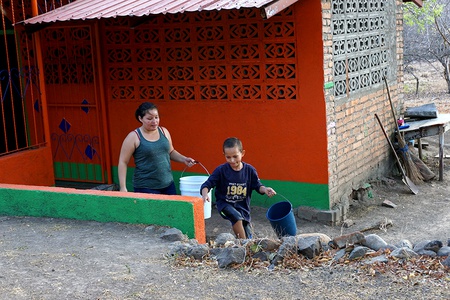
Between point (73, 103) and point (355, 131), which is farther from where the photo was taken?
point (73, 103)

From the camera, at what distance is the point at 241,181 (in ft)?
20.5

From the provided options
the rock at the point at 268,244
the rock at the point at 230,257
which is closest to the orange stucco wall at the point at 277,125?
the rock at the point at 268,244

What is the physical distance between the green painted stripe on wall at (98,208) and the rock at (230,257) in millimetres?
909

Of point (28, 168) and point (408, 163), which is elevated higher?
point (28, 168)

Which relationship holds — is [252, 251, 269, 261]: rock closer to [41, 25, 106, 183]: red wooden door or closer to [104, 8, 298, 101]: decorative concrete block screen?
[104, 8, 298, 101]: decorative concrete block screen

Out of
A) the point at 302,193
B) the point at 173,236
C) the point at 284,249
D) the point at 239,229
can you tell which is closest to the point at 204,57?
the point at 302,193

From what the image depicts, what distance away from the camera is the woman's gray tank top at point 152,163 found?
680 cm

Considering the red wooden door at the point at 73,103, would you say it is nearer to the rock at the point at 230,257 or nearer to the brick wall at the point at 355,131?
the brick wall at the point at 355,131

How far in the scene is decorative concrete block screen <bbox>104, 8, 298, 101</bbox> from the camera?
26.8 feet

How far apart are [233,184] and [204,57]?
2.84 m

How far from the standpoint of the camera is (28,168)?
27.5 ft

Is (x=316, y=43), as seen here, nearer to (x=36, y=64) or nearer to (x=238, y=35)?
(x=238, y=35)

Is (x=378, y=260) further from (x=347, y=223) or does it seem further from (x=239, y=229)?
(x=347, y=223)

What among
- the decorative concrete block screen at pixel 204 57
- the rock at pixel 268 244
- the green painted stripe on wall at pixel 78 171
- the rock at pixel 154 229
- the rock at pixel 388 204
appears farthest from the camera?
the green painted stripe on wall at pixel 78 171
